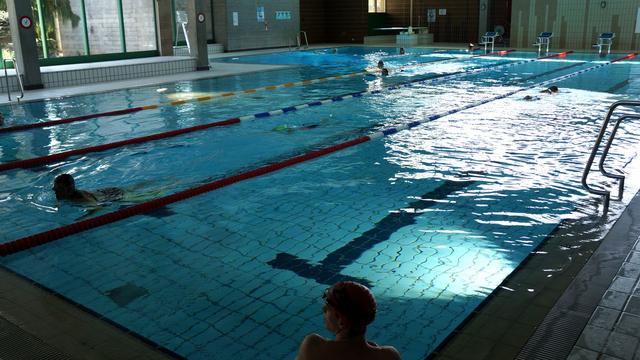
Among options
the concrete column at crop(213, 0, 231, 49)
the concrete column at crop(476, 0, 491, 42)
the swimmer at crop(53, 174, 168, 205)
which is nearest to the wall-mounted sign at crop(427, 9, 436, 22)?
the concrete column at crop(476, 0, 491, 42)

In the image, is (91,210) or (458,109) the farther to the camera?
(458,109)

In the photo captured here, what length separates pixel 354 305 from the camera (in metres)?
1.53

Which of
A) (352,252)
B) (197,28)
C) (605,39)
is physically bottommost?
(352,252)

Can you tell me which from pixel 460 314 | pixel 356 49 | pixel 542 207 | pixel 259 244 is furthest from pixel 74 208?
pixel 356 49

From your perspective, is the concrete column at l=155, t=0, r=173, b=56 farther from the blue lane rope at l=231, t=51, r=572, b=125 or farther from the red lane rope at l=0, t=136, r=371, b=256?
the red lane rope at l=0, t=136, r=371, b=256

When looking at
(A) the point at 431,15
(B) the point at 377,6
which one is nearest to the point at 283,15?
(B) the point at 377,6

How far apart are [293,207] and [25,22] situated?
29.2 ft

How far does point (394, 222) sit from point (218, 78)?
392 inches

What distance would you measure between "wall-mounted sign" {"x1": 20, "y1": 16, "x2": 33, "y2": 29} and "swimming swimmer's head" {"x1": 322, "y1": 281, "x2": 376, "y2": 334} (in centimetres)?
1150

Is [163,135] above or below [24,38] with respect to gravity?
below

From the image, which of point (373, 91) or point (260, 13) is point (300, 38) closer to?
point (260, 13)

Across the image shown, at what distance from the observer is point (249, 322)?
2.93 meters

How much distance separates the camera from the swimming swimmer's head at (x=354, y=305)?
1.53 metres

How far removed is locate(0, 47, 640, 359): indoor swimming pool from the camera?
3068 millimetres
